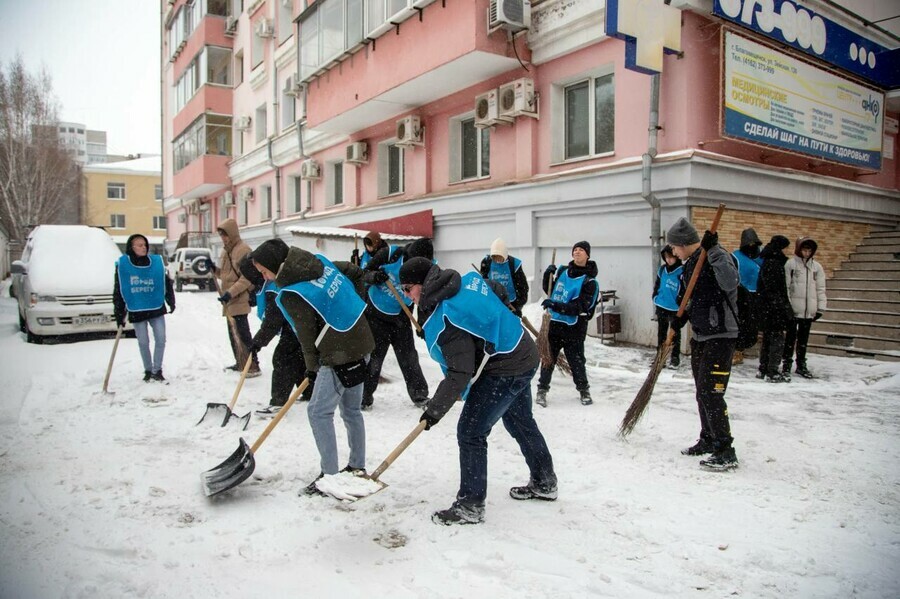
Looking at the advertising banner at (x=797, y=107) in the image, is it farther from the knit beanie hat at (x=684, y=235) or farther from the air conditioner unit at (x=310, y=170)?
the air conditioner unit at (x=310, y=170)

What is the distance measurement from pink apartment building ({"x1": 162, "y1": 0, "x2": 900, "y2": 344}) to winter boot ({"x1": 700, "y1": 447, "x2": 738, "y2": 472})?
4799 millimetres

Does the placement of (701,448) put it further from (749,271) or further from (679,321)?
(749,271)

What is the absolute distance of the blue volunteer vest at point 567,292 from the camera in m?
6.08

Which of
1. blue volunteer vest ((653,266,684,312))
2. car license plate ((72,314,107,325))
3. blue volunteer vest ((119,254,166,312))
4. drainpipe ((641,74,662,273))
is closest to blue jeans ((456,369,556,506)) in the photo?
blue volunteer vest ((653,266,684,312))

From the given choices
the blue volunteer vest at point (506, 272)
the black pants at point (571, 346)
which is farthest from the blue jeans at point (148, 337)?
the black pants at point (571, 346)

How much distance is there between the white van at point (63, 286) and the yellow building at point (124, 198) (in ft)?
125

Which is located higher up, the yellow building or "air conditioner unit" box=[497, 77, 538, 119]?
the yellow building

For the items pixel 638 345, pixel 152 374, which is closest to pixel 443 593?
pixel 152 374

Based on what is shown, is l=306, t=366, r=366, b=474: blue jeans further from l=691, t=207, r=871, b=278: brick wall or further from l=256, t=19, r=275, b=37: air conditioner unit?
l=256, t=19, r=275, b=37: air conditioner unit

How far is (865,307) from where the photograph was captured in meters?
9.59

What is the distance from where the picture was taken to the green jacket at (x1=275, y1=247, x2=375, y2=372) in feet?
12.3

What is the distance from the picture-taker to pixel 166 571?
297cm

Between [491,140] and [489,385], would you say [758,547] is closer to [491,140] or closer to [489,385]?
[489,385]

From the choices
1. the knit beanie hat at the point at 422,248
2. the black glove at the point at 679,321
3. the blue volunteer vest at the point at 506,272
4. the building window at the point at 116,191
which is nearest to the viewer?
the black glove at the point at 679,321
